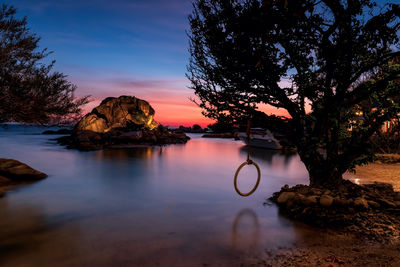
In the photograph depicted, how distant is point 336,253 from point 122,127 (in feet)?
149

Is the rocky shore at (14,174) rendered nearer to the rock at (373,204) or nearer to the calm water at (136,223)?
the calm water at (136,223)

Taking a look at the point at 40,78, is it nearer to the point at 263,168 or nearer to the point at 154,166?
the point at 154,166

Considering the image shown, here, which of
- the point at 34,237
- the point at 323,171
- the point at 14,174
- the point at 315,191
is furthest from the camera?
the point at 14,174

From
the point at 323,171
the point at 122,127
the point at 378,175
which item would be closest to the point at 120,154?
the point at 323,171

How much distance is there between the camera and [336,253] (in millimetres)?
5105

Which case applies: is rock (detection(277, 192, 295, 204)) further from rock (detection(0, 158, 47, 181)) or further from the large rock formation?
the large rock formation

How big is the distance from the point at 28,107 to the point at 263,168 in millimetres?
13752

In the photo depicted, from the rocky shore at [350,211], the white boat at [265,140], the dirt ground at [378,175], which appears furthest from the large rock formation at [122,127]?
the rocky shore at [350,211]

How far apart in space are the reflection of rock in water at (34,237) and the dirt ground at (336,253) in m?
4.03

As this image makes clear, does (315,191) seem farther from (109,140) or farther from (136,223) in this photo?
(109,140)

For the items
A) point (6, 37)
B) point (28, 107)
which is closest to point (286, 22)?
point (28, 107)

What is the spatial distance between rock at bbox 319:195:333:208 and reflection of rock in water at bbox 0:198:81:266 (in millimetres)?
6098

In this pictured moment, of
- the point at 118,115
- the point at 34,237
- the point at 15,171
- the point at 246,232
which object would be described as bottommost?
the point at 34,237

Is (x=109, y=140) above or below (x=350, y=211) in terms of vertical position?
above
